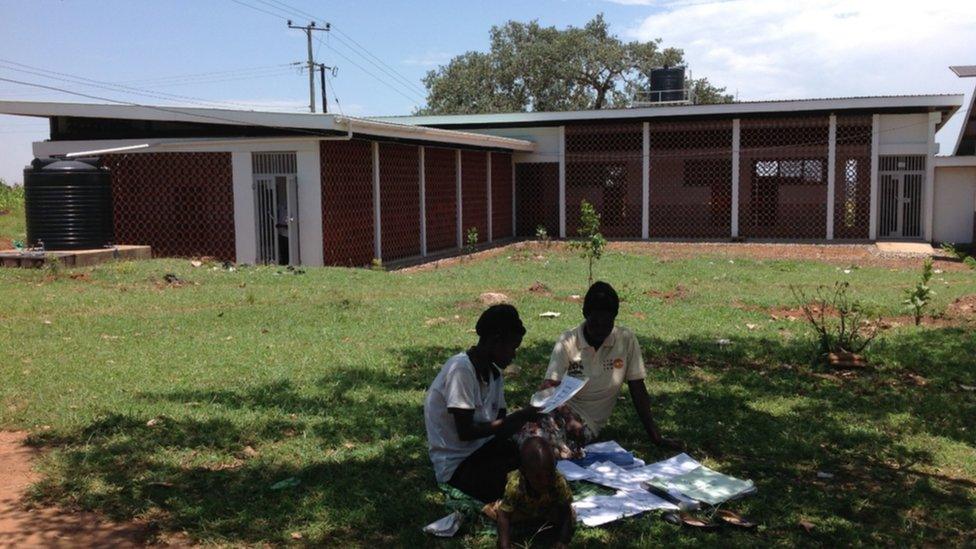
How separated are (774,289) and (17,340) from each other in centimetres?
1053

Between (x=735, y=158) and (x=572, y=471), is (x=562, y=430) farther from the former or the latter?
(x=735, y=158)

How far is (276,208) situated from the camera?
1658 cm

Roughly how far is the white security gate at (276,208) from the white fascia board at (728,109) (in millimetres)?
10360

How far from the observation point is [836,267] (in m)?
17.3

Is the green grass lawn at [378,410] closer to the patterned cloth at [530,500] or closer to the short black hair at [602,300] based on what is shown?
the patterned cloth at [530,500]

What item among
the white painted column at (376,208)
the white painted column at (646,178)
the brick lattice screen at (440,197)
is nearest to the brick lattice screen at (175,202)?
the white painted column at (376,208)

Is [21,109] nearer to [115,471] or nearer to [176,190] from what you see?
[176,190]

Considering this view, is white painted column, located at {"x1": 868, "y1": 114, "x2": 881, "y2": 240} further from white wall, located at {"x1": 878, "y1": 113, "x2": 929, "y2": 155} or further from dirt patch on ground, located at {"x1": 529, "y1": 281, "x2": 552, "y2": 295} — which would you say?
dirt patch on ground, located at {"x1": 529, "y1": 281, "x2": 552, "y2": 295}

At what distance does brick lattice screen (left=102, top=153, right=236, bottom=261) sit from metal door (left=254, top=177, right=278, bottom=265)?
1.77 ft

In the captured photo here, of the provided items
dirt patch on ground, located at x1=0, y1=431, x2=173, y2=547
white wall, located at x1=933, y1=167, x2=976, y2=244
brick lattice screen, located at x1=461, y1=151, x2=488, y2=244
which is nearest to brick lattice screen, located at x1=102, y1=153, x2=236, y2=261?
brick lattice screen, located at x1=461, y1=151, x2=488, y2=244

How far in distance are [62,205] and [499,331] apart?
13.8 metres

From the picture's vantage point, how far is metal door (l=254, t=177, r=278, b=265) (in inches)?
651

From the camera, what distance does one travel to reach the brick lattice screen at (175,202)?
16.8 meters

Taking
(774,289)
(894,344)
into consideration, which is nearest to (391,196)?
(774,289)
